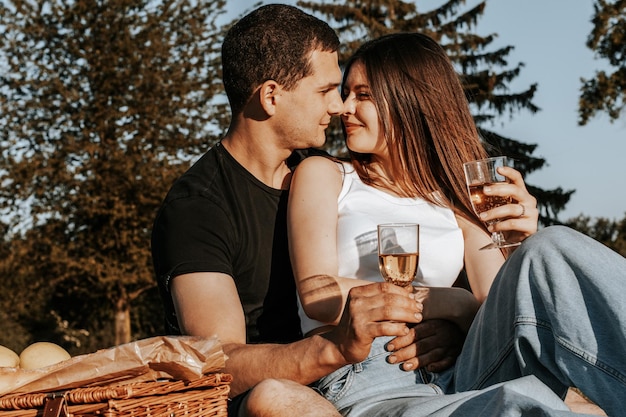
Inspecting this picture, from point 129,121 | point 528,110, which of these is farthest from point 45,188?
point 528,110

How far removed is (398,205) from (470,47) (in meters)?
23.2

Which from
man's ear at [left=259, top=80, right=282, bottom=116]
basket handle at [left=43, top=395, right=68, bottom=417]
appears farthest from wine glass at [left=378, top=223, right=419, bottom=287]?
man's ear at [left=259, top=80, right=282, bottom=116]

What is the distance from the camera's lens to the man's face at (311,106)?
13.7 ft

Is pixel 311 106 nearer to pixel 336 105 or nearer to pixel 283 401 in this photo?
pixel 336 105

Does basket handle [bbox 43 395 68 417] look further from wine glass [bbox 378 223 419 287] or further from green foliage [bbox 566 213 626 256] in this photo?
green foliage [bbox 566 213 626 256]

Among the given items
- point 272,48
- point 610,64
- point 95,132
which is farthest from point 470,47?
point 272,48

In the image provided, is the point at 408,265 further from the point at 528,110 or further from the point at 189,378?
the point at 528,110

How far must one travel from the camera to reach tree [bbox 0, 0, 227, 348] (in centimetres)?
2012

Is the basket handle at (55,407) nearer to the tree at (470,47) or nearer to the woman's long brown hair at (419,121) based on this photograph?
the woman's long brown hair at (419,121)

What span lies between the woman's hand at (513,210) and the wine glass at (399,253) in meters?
0.61

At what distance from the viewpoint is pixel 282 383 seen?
2.62 meters

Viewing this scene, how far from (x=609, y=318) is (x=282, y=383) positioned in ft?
3.48

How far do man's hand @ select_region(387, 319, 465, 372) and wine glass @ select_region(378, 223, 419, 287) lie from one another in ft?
1.63

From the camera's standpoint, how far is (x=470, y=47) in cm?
2614
